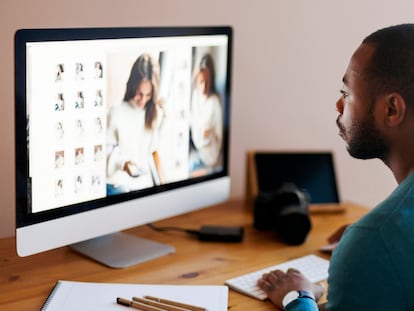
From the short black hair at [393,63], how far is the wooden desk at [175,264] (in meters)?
0.52

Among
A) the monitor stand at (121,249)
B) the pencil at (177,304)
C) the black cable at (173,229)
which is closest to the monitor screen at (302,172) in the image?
the black cable at (173,229)

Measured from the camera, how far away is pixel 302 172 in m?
2.30

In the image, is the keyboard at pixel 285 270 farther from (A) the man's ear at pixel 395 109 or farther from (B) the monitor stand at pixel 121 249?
(A) the man's ear at pixel 395 109

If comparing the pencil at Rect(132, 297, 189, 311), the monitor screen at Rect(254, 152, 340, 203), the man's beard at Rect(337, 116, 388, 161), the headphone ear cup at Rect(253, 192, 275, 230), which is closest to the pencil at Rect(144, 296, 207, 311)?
the pencil at Rect(132, 297, 189, 311)

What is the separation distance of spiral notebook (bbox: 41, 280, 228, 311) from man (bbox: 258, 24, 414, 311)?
13cm

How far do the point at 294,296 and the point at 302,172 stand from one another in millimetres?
711

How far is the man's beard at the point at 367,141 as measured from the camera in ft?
5.00

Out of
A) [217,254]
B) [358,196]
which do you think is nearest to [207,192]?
[217,254]

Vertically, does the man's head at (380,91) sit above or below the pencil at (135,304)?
above

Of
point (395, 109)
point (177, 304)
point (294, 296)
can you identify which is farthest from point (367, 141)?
point (177, 304)

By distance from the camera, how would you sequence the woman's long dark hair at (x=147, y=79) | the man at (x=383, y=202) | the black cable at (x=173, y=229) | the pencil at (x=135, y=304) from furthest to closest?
the black cable at (x=173, y=229) < the woman's long dark hair at (x=147, y=79) < the pencil at (x=135, y=304) < the man at (x=383, y=202)

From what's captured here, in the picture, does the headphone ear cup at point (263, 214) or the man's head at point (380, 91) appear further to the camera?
the headphone ear cup at point (263, 214)

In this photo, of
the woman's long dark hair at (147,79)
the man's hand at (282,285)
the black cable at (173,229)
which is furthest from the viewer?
the black cable at (173,229)

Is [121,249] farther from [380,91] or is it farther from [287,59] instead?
[287,59]
